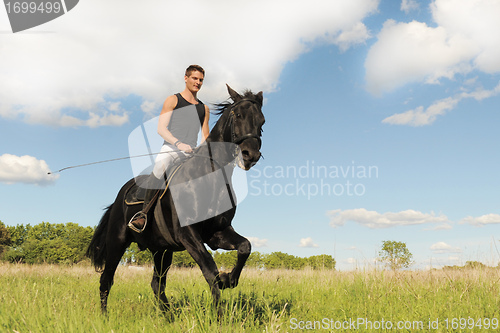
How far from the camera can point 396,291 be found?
22.2 ft

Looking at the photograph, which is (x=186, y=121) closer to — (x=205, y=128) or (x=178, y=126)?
(x=178, y=126)

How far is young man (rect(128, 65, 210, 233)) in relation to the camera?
5.71 m

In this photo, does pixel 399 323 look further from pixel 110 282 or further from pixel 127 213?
pixel 110 282

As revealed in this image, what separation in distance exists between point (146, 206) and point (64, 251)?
35466 millimetres

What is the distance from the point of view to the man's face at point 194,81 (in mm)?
5871

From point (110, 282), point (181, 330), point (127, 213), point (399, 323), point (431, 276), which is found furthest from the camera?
point (431, 276)

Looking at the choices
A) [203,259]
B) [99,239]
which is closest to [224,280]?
[203,259]

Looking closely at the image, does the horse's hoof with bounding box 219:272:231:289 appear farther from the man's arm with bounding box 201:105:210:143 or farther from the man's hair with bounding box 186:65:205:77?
the man's hair with bounding box 186:65:205:77

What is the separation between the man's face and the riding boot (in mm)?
1611

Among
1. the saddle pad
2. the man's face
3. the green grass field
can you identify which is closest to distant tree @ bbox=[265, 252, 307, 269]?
the green grass field

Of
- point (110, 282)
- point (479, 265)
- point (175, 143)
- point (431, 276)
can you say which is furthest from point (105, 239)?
point (479, 265)

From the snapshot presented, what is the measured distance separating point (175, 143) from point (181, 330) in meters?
2.65

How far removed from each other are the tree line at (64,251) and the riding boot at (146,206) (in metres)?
21.5

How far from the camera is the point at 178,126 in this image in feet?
18.9
